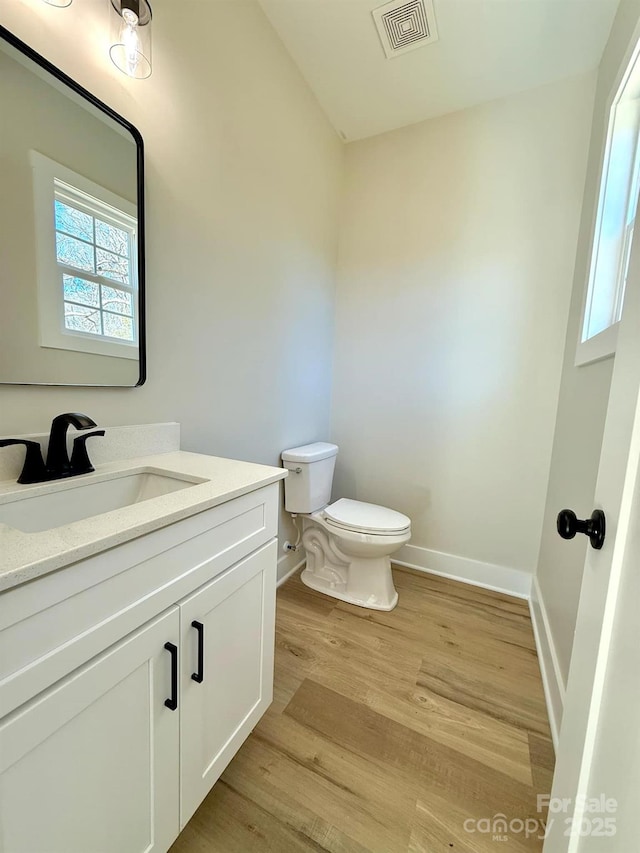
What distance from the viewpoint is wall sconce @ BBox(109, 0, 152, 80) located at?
0.90 metres

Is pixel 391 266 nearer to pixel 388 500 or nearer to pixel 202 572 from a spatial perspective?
pixel 388 500

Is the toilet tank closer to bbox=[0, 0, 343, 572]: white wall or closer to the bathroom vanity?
bbox=[0, 0, 343, 572]: white wall

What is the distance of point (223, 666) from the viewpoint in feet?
2.84

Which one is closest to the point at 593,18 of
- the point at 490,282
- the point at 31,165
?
the point at 490,282

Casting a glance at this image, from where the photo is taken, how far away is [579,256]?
1627 mm

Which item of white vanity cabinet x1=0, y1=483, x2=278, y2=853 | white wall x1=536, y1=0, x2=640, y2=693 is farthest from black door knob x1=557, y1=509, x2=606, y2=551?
white vanity cabinet x1=0, y1=483, x2=278, y2=853

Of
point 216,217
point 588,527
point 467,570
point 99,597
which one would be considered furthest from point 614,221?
point 99,597

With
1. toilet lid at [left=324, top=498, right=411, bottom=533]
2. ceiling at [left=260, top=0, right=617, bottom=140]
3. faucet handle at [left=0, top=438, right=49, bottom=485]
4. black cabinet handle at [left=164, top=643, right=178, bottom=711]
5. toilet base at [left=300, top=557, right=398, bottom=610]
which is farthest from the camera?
toilet base at [left=300, top=557, right=398, bottom=610]

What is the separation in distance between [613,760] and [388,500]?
69.1 inches

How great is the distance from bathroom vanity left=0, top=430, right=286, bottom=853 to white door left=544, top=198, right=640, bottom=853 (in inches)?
28.5

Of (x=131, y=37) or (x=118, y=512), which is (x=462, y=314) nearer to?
(x=131, y=37)

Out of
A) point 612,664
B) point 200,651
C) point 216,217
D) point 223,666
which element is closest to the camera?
point 612,664

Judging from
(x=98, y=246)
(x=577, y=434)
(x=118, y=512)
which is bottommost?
(x=118, y=512)

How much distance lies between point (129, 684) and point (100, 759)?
0.11 meters
